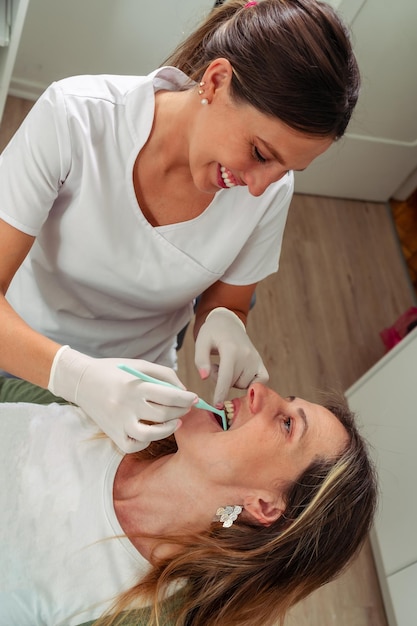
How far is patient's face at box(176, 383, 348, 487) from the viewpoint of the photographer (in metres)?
1.30

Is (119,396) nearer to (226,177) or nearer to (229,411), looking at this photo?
(229,411)

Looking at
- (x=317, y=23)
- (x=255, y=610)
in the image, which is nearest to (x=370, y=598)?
(x=255, y=610)

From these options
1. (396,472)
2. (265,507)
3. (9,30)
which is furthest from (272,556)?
(9,30)

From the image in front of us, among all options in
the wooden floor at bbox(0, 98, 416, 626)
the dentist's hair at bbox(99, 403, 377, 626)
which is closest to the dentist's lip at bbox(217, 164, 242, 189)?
the dentist's hair at bbox(99, 403, 377, 626)

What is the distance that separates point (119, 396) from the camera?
1151 mm

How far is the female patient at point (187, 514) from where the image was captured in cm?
122

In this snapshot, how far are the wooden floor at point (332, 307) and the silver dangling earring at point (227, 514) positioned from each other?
3.54ft

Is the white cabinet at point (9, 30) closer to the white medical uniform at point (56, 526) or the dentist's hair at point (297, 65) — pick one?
the dentist's hair at point (297, 65)

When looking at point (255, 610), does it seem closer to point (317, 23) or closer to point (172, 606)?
point (172, 606)

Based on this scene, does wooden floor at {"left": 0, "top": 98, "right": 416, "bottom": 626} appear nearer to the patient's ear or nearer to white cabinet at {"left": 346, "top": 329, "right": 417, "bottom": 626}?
white cabinet at {"left": 346, "top": 329, "right": 417, "bottom": 626}

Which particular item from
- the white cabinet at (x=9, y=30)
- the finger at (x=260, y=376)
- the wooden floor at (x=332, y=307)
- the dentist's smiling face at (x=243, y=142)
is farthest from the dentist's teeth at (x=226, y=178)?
the wooden floor at (x=332, y=307)

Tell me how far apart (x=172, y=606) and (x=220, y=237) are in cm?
75

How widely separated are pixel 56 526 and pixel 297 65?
3.10ft

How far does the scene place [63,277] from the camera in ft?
4.59
